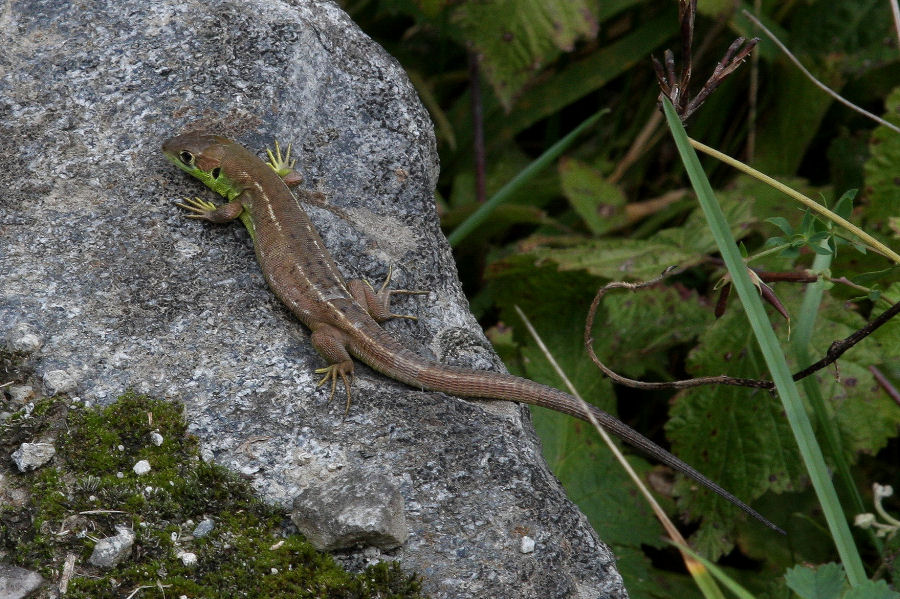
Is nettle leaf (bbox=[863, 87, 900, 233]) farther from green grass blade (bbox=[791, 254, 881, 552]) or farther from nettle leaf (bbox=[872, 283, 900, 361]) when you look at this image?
green grass blade (bbox=[791, 254, 881, 552])

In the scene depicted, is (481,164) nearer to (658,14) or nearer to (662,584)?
(658,14)

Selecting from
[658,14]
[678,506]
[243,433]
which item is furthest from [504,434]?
[658,14]

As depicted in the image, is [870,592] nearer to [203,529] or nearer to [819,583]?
[819,583]

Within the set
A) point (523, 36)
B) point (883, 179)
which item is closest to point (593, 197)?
point (523, 36)

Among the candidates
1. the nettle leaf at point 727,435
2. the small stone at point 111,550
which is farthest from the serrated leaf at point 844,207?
the small stone at point 111,550

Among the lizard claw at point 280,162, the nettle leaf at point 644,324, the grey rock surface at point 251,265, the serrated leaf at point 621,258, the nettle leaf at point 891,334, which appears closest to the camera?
the grey rock surface at point 251,265

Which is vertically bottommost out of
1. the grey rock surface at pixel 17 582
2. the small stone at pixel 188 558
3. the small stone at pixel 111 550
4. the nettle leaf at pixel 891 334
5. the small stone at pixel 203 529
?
the grey rock surface at pixel 17 582

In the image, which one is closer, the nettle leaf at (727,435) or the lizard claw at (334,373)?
the lizard claw at (334,373)

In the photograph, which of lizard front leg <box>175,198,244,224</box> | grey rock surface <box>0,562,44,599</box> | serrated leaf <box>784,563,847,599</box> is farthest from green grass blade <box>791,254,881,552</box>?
grey rock surface <box>0,562,44,599</box>

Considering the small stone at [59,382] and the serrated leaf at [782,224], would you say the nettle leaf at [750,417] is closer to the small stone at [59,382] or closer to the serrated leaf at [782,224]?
the serrated leaf at [782,224]
